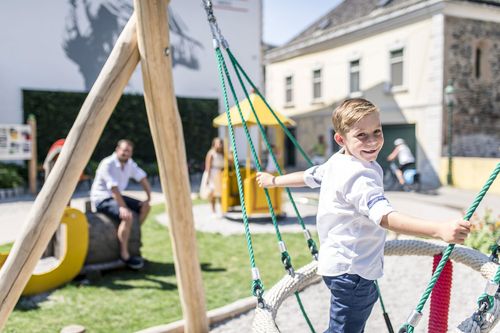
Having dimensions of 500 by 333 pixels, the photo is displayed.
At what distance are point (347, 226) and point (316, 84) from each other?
20078mm

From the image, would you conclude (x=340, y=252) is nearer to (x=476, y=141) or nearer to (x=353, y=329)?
(x=353, y=329)

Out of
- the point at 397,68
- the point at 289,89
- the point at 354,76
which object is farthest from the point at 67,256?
the point at 289,89

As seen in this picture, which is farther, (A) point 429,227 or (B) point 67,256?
(B) point 67,256

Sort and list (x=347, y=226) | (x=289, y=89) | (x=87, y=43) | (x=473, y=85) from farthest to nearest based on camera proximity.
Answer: (x=289, y=89) → (x=87, y=43) → (x=473, y=85) → (x=347, y=226)

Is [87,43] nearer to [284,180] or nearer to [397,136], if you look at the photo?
[397,136]

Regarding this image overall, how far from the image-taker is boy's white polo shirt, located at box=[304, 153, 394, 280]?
1.84 m

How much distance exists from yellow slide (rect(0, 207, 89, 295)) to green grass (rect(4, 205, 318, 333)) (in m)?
0.10

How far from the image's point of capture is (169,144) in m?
3.09

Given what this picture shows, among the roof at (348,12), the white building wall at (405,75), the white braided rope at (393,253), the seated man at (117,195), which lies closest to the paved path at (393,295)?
the white braided rope at (393,253)

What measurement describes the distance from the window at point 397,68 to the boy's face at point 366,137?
16.4m

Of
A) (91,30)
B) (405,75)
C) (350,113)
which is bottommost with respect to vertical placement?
(350,113)

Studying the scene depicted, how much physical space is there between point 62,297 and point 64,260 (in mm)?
367

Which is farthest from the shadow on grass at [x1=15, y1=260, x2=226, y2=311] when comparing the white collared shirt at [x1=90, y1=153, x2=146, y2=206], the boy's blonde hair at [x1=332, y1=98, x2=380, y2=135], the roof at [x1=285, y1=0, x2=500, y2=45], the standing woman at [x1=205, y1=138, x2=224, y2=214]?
the roof at [x1=285, y1=0, x2=500, y2=45]

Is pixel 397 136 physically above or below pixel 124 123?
below
